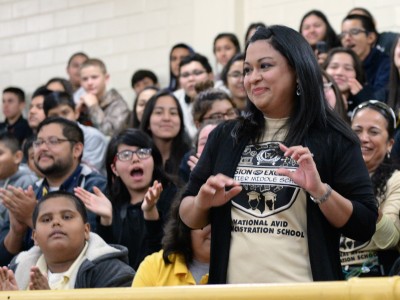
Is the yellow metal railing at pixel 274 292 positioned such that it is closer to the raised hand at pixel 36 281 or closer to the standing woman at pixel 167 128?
the raised hand at pixel 36 281

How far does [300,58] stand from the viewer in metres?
3.17

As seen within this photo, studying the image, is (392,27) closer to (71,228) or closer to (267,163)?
(71,228)

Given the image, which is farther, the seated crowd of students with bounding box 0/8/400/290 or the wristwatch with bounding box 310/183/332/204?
the seated crowd of students with bounding box 0/8/400/290

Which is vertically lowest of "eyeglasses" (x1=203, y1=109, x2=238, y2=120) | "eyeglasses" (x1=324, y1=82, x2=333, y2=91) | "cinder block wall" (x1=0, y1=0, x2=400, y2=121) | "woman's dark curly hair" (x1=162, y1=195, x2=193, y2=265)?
"woman's dark curly hair" (x1=162, y1=195, x2=193, y2=265)

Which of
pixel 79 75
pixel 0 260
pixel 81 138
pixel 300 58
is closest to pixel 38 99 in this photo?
pixel 79 75

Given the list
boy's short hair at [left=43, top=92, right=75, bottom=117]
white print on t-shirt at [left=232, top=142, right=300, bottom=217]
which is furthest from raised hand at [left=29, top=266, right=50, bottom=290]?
boy's short hair at [left=43, top=92, right=75, bottom=117]

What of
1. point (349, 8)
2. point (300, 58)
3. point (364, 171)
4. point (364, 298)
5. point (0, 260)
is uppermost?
point (349, 8)

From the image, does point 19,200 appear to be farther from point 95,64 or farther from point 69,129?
point 95,64

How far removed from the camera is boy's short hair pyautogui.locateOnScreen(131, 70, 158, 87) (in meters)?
8.73

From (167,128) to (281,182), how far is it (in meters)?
3.39

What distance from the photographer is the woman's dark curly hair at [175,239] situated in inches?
157

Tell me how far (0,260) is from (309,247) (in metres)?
2.94

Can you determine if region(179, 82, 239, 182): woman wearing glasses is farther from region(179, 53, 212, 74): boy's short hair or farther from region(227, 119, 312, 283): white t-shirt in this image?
region(227, 119, 312, 283): white t-shirt

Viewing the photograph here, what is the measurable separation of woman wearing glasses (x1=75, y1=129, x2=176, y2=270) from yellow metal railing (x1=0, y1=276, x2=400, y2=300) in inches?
81.1
